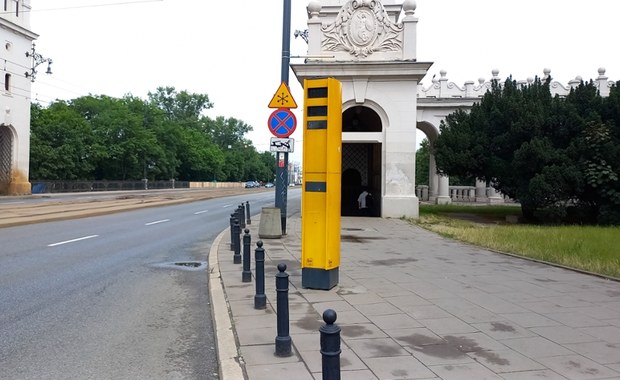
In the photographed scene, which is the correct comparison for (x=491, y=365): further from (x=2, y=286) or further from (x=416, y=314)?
(x=2, y=286)

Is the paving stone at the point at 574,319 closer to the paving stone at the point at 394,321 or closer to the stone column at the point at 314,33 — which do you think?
the paving stone at the point at 394,321

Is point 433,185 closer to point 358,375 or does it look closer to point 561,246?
point 561,246

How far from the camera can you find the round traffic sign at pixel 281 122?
14.0m

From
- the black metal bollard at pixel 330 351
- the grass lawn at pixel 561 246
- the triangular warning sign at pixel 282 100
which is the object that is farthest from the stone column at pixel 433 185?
the black metal bollard at pixel 330 351

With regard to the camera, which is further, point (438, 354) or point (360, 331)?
point (360, 331)

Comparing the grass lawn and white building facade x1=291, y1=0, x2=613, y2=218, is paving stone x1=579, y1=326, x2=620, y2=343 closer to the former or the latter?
the grass lawn

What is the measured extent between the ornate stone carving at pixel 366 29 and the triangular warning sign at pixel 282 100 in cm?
1107

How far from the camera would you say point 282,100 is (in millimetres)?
13648

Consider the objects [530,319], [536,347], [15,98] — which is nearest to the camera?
[536,347]

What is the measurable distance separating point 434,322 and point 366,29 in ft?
64.1

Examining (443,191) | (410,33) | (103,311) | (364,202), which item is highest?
(410,33)

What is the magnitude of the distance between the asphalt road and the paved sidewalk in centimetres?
45

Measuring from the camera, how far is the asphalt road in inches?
199

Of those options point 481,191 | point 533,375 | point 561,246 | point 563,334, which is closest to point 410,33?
point 561,246
